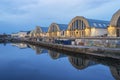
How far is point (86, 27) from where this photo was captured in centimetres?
6294

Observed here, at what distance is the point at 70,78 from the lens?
2180 cm

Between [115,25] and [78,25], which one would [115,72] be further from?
[78,25]

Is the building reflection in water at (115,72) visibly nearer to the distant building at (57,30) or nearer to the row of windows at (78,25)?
the row of windows at (78,25)

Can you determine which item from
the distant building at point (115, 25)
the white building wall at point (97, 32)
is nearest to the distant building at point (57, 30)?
the white building wall at point (97, 32)

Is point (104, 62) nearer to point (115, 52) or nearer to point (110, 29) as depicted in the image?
point (115, 52)

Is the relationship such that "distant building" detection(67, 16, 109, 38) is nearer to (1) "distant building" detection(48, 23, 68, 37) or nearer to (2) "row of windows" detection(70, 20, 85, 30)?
(2) "row of windows" detection(70, 20, 85, 30)

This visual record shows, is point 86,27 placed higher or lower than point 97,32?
higher

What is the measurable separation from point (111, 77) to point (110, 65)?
4696mm

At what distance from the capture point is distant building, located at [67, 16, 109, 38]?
62.1 meters

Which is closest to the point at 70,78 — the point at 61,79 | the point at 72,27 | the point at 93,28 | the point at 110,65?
the point at 61,79

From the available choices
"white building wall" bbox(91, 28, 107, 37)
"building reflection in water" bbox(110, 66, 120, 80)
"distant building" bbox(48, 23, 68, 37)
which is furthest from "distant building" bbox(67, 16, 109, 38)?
"building reflection in water" bbox(110, 66, 120, 80)

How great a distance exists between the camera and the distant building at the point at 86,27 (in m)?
62.1

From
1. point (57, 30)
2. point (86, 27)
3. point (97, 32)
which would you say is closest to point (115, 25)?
point (97, 32)

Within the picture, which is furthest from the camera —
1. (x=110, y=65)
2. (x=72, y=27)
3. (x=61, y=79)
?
(x=72, y=27)
